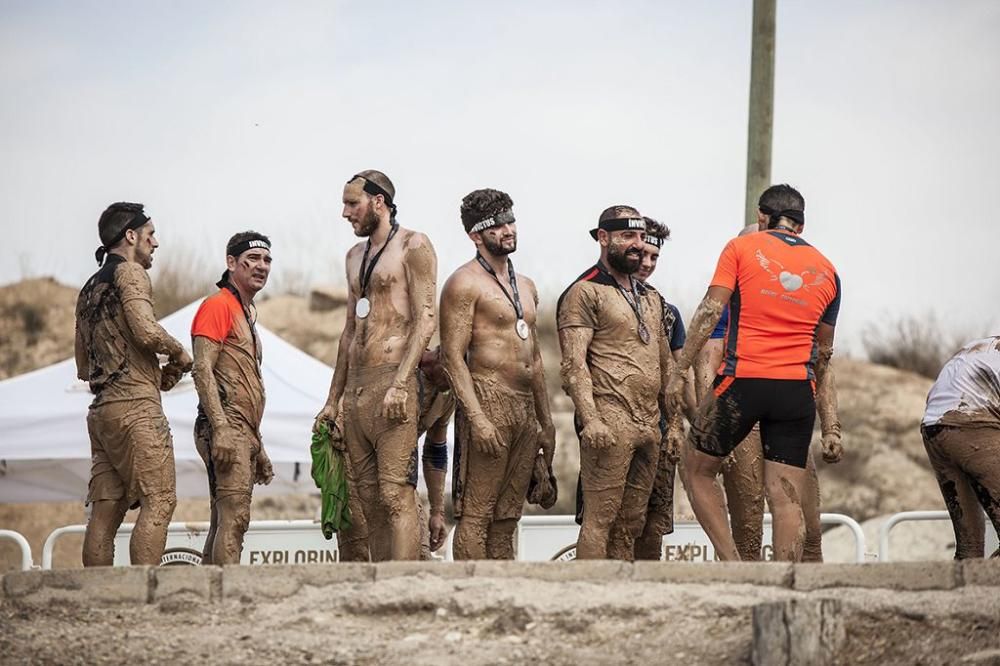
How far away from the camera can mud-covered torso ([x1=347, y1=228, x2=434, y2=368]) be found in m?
9.94

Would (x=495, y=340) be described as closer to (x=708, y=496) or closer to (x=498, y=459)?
(x=498, y=459)

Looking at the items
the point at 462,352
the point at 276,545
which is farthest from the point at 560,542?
the point at 462,352

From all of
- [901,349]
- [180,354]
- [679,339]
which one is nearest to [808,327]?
[679,339]

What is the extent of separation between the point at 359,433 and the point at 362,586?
1.96 meters

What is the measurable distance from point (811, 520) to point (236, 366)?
3.68 m

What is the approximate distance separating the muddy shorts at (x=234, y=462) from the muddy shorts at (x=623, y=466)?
204 centimetres

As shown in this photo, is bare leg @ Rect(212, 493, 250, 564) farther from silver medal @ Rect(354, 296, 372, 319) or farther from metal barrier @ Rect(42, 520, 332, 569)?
metal barrier @ Rect(42, 520, 332, 569)

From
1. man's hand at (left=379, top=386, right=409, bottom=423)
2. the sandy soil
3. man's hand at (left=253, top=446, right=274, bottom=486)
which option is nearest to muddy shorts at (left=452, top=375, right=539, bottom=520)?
man's hand at (left=379, top=386, right=409, bottom=423)

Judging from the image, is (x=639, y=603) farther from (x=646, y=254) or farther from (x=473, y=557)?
(x=646, y=254)

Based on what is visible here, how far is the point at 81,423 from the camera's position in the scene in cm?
1457

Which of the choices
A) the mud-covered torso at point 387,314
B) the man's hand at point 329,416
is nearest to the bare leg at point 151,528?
the man's hand at point 329,416

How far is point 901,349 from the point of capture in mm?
30312

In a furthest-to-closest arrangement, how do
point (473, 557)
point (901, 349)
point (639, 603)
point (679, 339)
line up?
point (901, 349) < point (679, 339) < point (473, 557) < point (639, 603)

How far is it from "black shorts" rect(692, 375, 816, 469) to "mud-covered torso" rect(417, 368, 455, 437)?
2040 millimetres
